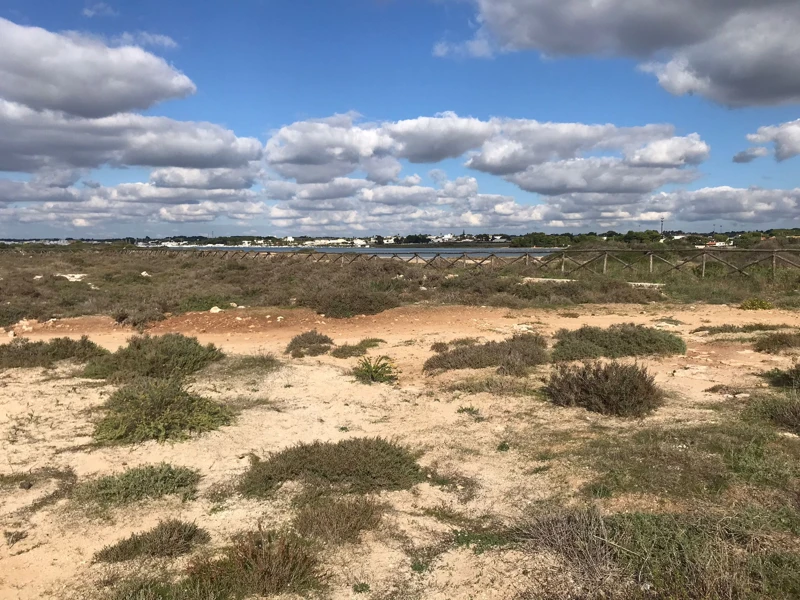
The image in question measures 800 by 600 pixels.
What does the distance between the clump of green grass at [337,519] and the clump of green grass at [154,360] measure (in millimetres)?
5800

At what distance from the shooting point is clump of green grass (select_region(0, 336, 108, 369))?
11195 mm

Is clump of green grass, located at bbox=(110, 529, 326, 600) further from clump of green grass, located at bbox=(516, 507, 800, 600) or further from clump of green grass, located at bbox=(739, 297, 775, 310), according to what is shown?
clump of green grass, located at bbox=(739, 297, 775, 310)

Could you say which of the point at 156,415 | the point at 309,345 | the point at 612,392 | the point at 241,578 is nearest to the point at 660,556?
the point at 241,578

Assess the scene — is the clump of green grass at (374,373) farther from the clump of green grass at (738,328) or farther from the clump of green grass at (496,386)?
the clump of green grass at (738,328)

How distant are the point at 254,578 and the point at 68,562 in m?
1.65

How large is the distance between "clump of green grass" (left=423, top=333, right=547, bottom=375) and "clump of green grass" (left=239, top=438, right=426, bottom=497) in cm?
446

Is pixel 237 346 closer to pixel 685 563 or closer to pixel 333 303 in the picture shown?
pixel 333 303

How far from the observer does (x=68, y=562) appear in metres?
4.36

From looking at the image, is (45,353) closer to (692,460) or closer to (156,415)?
(156,415)

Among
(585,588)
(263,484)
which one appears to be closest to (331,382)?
(263,484)

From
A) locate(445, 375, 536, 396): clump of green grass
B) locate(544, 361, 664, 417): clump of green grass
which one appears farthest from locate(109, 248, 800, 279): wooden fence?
locate(544, 361, 664, 417): clump of green grass

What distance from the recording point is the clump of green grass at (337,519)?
4.59 metres

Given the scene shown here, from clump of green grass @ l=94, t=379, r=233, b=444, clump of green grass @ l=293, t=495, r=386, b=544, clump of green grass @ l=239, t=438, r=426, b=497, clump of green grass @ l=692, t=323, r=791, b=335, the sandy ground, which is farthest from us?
clump of green grass @ l=692, t=323, r=791, b=335

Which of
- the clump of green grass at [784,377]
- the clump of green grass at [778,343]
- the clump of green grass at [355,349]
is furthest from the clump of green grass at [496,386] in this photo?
the clump of green grass at [778,343]
